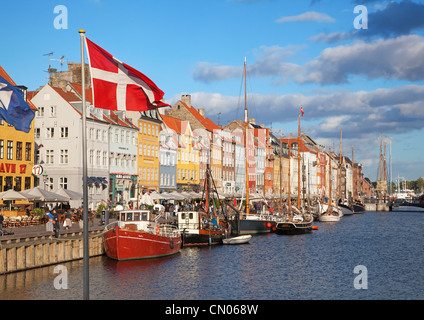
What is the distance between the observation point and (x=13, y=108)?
31.1 meters

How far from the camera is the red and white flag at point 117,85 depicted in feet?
64.6

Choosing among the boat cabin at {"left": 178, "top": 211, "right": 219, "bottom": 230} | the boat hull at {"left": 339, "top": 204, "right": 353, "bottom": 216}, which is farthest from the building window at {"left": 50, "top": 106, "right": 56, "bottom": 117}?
the boat hull at {"left": 339, "top": 204, "right": 353, "bottom": 216}

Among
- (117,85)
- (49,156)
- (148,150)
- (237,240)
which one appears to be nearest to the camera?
(117,85)

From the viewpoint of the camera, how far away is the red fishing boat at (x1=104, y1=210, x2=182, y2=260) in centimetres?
4388

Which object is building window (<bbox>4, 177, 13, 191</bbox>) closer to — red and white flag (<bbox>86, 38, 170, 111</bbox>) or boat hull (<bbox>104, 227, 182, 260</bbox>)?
boat hull (<bbox>104, 227, 182, 260</bbox>)

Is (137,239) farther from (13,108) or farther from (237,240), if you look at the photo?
(237,240)

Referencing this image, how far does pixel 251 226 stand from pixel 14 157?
26431 millimetres

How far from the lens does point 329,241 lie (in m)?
67.6

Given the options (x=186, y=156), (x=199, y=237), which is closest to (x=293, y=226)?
(x=199, y=237)

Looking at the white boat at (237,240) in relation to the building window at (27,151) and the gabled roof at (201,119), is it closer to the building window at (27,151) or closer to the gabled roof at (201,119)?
the building window at (27,151)

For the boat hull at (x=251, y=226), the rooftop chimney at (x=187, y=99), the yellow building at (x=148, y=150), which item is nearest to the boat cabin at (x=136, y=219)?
the boat hull at (x=251, y=226)

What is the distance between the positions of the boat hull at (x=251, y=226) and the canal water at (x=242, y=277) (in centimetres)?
1092

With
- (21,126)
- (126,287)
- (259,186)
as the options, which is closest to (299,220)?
(126,287)
